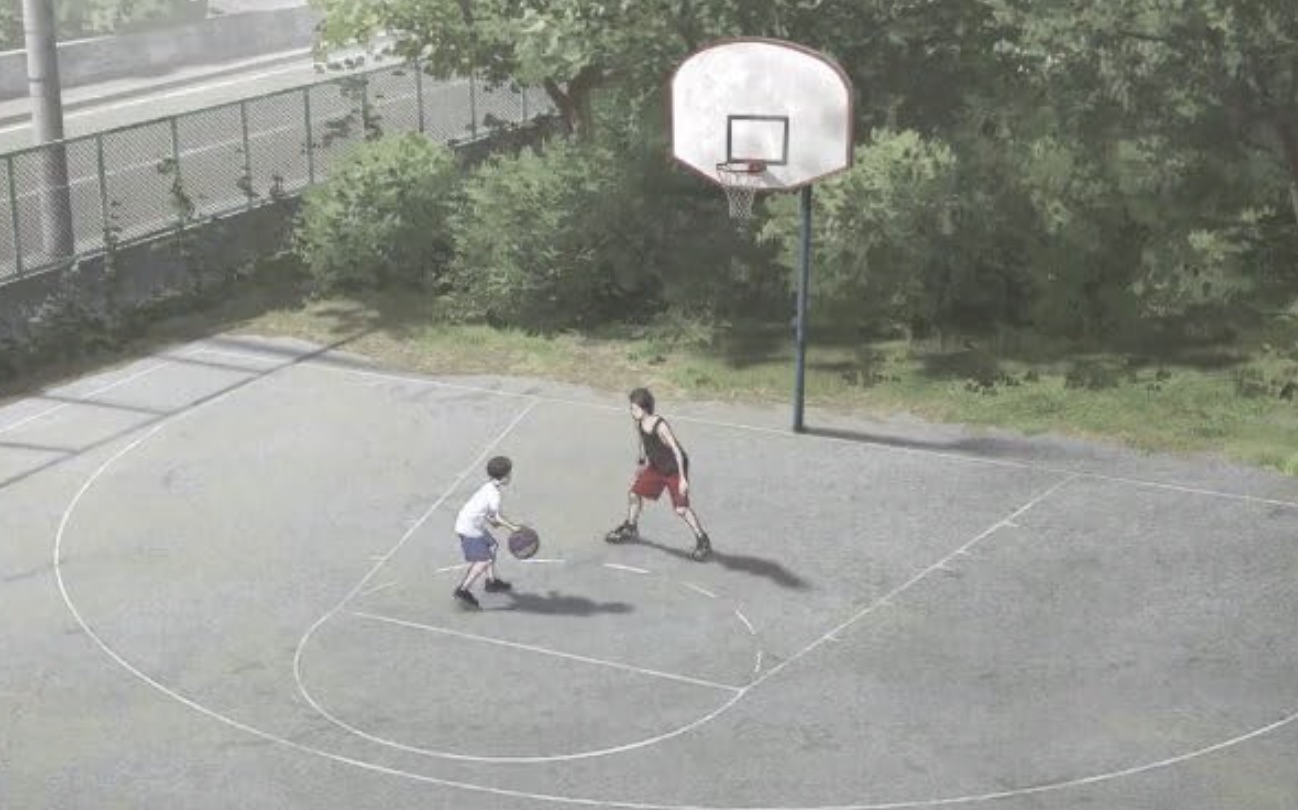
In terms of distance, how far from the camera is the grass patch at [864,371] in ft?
62.3

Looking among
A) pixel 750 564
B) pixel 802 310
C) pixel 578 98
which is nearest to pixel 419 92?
pixel 578 98

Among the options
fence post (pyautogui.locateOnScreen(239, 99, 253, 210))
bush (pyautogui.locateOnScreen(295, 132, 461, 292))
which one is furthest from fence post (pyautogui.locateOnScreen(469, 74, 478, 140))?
bush (pyautogui.locateOnScreen(295, 132, 461, 292))

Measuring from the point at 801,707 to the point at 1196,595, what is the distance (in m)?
4.13

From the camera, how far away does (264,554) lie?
51.2 feet

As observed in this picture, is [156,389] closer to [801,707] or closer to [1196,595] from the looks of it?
[801,707]

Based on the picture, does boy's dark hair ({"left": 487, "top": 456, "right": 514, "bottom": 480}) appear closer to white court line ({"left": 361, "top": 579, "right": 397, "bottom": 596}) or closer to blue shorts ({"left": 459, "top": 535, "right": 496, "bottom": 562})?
blue shorts ({"left": 459, "top": 535, "right": 496, "bottom": 562})

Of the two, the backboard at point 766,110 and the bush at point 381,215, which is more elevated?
the backboard at point 766,110

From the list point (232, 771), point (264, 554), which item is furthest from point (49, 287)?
point (232, 771)

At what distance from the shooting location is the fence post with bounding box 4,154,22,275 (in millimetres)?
21547

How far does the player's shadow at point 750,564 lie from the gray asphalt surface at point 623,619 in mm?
28

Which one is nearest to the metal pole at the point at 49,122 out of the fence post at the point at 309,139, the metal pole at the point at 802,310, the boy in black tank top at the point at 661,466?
the fence post at the point at 309,139

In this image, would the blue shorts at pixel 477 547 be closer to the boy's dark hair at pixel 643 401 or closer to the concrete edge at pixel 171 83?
the boy's dark hair at pixel 643 401

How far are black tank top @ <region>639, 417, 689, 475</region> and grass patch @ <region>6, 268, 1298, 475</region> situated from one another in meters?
4.70

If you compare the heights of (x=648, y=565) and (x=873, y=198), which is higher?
(x=873, y=198)
